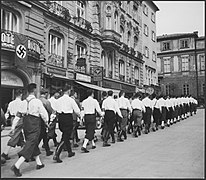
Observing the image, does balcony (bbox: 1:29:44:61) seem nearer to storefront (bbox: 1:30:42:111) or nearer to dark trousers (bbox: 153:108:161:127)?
storefront (bbox: 1:30:42:111)

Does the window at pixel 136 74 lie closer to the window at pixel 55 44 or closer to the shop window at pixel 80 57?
the shop window at pixel 80 57

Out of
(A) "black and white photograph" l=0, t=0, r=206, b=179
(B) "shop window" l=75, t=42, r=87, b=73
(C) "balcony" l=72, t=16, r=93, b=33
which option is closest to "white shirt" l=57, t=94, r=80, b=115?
(A) "black and white photograph" l=0, t=0, r=206, b=179

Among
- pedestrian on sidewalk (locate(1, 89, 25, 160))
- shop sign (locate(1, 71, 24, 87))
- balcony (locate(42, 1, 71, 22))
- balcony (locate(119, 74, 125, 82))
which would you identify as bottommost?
pedestrian on sidewalk (locate(1, 89, 25, 160))

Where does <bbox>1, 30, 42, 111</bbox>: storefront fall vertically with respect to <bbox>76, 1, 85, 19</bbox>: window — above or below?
below

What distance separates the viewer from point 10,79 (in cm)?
645

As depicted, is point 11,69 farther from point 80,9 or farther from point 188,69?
point 188,69

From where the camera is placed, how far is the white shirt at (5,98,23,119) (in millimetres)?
6514

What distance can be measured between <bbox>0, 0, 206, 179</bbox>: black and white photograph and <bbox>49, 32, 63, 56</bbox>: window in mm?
46

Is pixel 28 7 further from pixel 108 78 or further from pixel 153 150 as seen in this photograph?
pixel 153 150

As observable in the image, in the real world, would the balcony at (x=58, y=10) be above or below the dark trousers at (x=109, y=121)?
above

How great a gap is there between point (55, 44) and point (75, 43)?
2.75 meters

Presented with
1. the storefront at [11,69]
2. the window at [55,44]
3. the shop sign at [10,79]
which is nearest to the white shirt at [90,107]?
the storefront at [11,69]

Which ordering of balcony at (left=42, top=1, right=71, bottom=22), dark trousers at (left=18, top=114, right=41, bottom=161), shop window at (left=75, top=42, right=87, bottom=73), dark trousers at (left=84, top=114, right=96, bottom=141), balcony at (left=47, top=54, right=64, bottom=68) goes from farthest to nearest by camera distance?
balcony at (left=47, top=54, right=64, bottom=68) < shop window at (left=75, top=42, right=87, bottom=73) < balcony at (left=42, top=1, right=71, bottom=22) < dark trousers at (left=84, top=114, right=96, bottom=141) < dark trousers at (left=18, top=114, right=41, bottom=161)

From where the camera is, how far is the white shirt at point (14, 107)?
21.4ft
